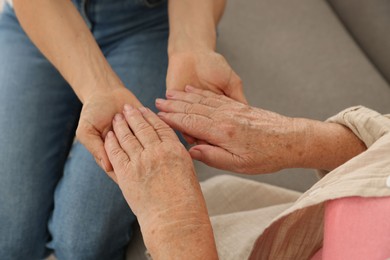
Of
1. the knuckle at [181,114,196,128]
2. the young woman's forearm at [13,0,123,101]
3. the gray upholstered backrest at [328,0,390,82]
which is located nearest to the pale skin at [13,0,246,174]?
the young woman's forearm at [13,0,123,101]

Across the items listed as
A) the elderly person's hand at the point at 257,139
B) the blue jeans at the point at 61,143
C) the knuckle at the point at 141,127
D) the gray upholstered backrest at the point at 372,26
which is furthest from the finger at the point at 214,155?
the gray upholstered backrest at the point at 372,26

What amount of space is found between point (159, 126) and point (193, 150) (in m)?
0.09

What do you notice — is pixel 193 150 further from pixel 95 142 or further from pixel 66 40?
pixel 66 40

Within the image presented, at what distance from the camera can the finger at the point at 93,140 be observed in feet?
2.87

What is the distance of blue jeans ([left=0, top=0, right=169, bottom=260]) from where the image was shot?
100 centimetres

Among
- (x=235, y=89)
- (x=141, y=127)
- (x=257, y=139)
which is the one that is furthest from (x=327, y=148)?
(x=141, y=127)

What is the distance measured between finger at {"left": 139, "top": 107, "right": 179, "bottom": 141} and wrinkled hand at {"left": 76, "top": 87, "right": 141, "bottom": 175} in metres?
0.06

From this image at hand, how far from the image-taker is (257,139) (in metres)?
0.90

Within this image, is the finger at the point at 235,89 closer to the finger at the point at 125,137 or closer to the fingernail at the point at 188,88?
the fingernail at the point at 188,88

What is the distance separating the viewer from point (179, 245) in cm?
71

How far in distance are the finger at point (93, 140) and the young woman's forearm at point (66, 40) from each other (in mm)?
110

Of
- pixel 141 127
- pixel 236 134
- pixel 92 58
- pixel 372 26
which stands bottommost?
pixel 372 26

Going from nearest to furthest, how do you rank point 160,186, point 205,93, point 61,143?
point 160,186 < point 205,93 < point 61,143

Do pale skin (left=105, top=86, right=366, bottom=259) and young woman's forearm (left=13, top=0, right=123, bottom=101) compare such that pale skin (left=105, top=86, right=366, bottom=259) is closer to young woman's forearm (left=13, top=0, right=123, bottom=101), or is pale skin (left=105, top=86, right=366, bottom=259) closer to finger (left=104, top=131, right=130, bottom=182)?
finger (left=104, top=131, right=130, bottom=182)
